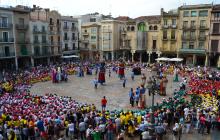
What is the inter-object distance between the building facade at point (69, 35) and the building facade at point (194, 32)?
85.9ft

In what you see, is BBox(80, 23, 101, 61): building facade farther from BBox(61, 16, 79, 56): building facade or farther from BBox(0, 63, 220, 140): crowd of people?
BBox(0, 63, 220, 140): crowd of people

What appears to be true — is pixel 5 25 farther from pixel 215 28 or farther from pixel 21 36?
pixel 215 28

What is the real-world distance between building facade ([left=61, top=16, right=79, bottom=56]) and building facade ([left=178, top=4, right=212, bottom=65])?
85.9 feet

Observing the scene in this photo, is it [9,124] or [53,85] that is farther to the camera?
[53,85]

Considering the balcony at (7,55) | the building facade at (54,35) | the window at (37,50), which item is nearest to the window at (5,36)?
the balcony at (7,55)

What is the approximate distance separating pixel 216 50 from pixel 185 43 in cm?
664

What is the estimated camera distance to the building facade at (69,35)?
193 feet

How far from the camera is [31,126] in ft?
47.8

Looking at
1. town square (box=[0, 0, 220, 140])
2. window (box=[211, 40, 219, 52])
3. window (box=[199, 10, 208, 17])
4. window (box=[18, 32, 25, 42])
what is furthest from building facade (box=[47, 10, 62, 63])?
window (box=[211, 40, 219, 52])

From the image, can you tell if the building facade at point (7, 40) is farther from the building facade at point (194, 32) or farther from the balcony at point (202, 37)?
the balcony at point (202, 37)

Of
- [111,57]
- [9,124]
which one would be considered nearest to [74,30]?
[111,57]

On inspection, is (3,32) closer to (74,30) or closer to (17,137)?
(74,30)

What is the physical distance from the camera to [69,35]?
60.7 meters

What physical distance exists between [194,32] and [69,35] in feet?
96.8
